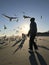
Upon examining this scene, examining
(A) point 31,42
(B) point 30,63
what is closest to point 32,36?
(A) point 31,42

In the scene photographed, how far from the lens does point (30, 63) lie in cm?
966

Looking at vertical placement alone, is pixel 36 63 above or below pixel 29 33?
below

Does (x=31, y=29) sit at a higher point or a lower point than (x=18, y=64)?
higher

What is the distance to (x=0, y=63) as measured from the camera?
9836 millimetres

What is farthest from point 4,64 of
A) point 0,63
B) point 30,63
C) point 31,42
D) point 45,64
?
point 31,42

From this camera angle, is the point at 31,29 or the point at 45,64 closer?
the point at 45,64

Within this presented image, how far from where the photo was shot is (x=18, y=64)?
371 inches

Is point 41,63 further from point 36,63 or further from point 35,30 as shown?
point 35,30

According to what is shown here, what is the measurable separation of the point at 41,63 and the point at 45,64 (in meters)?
0.36

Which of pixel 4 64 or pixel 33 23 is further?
pixel 33 23

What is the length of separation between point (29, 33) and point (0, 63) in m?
4.87

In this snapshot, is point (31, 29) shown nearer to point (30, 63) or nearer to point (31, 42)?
point (31, 42)

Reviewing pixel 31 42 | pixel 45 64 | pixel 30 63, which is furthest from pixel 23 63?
pixel 31 42

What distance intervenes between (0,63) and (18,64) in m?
0.88
